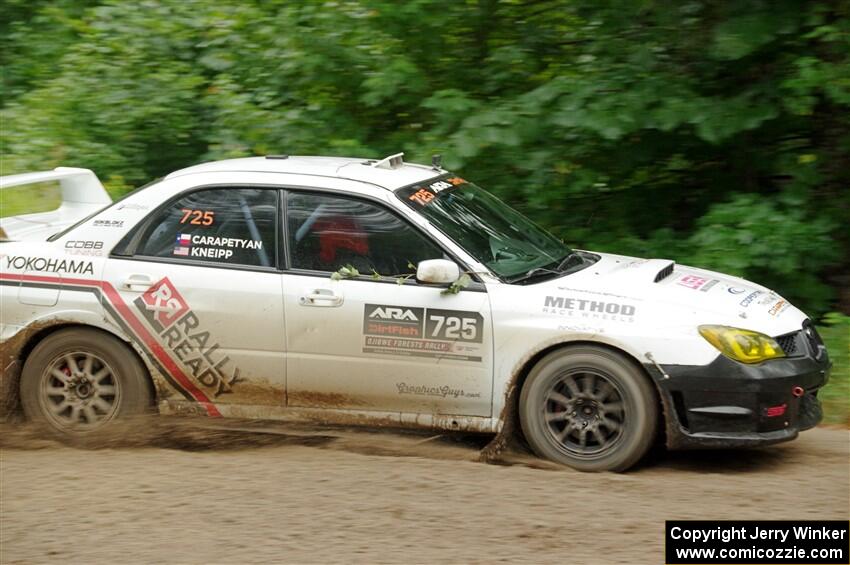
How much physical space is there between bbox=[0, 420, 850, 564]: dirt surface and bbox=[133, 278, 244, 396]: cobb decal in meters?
0.41

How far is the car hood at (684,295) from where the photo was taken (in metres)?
5.86

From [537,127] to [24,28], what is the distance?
8.45 metres

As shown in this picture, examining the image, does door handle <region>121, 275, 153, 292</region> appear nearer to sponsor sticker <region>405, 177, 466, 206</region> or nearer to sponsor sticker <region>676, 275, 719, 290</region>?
sponsor sticker <region>405, 177, 466, 206</region>

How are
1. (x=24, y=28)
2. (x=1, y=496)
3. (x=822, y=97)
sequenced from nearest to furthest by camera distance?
1. (x=1, y=496)
2. (x=822, y=97)
3. (x=24, y=28)

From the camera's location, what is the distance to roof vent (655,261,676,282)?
6.31 meters

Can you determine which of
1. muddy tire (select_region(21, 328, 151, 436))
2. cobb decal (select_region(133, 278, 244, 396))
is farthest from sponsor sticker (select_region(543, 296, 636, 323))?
muddy tire (select_region(21, 328, 151, 436))

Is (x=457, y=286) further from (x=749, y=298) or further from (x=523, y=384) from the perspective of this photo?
(x=749, y=298)

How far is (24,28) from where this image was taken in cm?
1444

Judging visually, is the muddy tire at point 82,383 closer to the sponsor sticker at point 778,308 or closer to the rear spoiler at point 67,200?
the rear spoiler at point 67,200

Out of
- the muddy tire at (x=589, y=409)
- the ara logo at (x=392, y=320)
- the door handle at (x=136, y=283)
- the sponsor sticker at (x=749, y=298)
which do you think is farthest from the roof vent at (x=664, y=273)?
the door handle at (x=136, y=283)

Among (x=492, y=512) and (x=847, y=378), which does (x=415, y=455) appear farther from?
(x=847, y=378)

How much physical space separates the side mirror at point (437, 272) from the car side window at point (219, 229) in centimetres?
91

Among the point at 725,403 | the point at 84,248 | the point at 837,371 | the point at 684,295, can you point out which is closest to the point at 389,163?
the point at 84,248

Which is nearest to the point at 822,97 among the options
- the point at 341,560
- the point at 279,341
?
the point at 279,341
